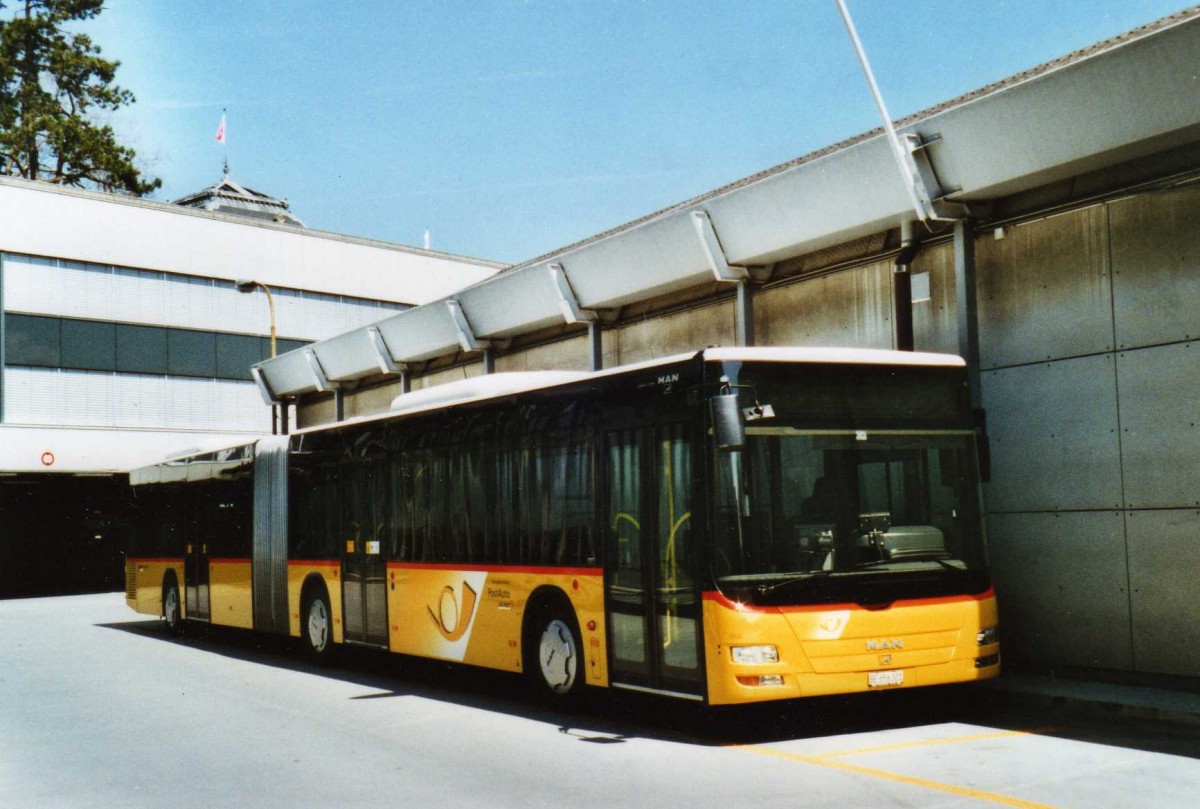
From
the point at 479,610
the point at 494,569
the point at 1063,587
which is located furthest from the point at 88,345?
the point at 1063,587

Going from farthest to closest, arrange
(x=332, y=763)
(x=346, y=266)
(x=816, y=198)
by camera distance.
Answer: (x=346, y=266)
(x=816, y=198)
(x=332, y=763)

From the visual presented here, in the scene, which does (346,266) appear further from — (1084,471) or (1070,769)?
(1070,769)

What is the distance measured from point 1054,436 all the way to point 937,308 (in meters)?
2.32

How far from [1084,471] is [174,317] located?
105ft

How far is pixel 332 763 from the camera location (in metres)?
9.69

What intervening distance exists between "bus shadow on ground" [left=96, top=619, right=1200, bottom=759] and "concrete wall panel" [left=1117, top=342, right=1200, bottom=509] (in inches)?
96.9

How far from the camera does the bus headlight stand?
31.6ft

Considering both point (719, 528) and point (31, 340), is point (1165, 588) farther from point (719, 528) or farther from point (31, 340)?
point (31, 340)

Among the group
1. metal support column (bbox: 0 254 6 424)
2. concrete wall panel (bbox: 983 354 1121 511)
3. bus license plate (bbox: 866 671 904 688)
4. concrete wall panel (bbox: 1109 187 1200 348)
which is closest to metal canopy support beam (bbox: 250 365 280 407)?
metal support column (bbox: 0 254 6 424)

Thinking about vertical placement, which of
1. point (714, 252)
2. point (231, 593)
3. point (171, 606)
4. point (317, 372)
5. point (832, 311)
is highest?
point (317, 372)

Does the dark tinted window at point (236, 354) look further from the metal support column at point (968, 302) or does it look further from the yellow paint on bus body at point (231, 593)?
the metal support column at point (968, 302)

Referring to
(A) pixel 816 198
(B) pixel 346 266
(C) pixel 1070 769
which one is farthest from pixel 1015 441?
(B) pixel 346 266

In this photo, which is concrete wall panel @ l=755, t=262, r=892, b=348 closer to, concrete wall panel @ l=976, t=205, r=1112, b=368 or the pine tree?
concrete wall panel @ l=976, t=205, r=1112, b=368

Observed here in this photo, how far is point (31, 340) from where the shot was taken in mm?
36312
